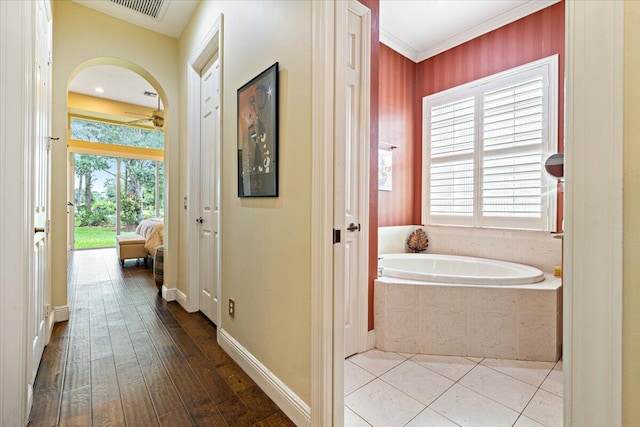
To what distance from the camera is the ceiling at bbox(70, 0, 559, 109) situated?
2883mm

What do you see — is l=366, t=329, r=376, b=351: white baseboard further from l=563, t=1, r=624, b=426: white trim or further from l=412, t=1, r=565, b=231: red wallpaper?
l=412, t=1, r=565, b=231: red wallpaper

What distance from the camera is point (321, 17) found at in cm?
135

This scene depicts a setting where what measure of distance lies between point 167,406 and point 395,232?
285cm

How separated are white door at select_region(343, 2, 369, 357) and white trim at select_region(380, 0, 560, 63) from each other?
1.50 meters

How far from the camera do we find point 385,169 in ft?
11.6

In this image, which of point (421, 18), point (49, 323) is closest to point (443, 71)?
point (421, 18)

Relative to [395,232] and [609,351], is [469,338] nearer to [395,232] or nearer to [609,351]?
[395,232]

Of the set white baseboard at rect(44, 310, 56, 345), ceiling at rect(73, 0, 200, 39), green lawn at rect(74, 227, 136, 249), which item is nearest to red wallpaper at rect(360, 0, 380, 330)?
ceiling at rect(73, 0, 200, 39)

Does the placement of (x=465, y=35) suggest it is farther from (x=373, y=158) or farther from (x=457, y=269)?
(x=457, y=269)

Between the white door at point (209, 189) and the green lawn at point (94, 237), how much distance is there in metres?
5.83

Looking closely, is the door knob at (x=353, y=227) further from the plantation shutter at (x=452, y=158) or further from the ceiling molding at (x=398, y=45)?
the ceiling molding at (x=398, y=45)

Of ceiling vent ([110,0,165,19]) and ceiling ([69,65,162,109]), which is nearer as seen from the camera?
ceiling vent ([110,0,165,19])

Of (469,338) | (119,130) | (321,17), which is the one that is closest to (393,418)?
(469,338)

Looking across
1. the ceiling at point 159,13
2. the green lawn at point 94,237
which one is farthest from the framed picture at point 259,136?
the green lawn at point 94,237
